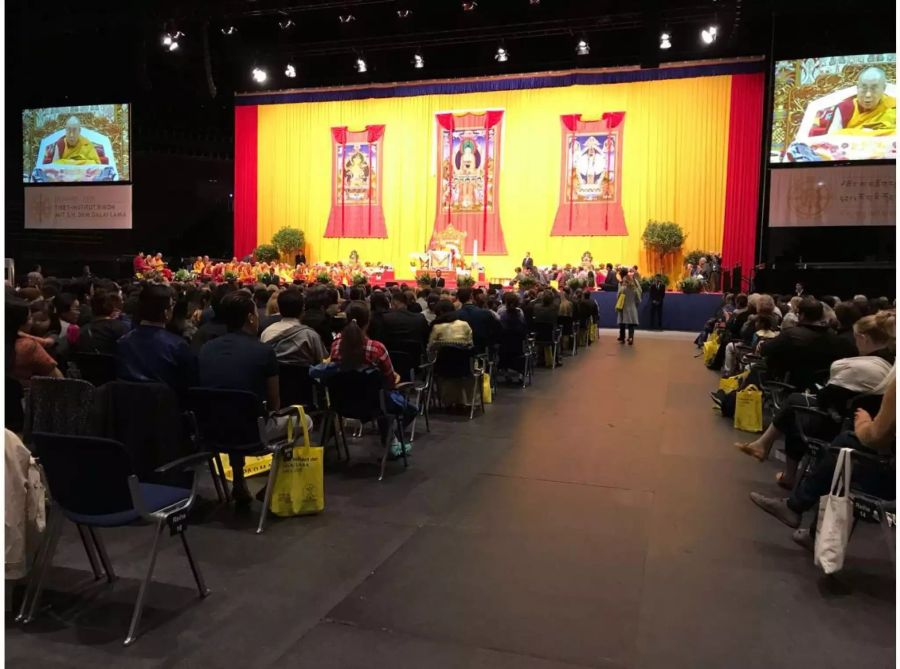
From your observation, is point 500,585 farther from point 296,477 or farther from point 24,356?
point 24,356

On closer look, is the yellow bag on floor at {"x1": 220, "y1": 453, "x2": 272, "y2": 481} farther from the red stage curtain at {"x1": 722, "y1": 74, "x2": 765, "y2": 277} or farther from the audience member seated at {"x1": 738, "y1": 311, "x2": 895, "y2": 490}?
the red stage curtain at {"x1": 722, "y1": 74, "x2": 765, "y2": 277}

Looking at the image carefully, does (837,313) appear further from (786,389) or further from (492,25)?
(492,25)

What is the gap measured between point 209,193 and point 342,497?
19.3 meters

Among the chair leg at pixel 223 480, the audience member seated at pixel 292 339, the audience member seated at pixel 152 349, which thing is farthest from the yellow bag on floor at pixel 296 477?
the audience member seated at pixel 292 339

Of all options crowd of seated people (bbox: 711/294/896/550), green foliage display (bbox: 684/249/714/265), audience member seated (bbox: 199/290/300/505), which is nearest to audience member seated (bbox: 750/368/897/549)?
crowd of seated people (bbox: 711/294/896/550)

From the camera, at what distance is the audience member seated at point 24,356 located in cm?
372

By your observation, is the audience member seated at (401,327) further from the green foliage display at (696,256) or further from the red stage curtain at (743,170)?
the red stage curtain at (743,170)

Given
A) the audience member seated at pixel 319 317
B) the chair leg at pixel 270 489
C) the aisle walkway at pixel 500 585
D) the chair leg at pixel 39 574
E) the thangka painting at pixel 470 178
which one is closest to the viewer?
the aisle walkway at pixel 500 585

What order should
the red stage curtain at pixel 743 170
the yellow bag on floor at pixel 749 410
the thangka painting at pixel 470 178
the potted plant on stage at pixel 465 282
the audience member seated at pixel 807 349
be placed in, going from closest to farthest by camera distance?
1. the audience member seated at pixel 807 349
2. the yellow bag on floor at pixel 749 410
3. the potted plant on stage at pixel 465 282
4. the red stage curtain at pixel 743 170
5. the thangka painting at pixel 470 178

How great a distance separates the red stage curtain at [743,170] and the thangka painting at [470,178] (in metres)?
5.72

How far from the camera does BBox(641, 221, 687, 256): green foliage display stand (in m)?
17.3

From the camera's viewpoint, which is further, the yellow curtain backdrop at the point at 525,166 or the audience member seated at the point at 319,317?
the yellow curtain backdrop at the point at 525,166

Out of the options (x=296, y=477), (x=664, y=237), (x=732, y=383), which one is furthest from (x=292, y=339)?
(x=664, y=237)

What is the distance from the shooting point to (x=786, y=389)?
185 inches
